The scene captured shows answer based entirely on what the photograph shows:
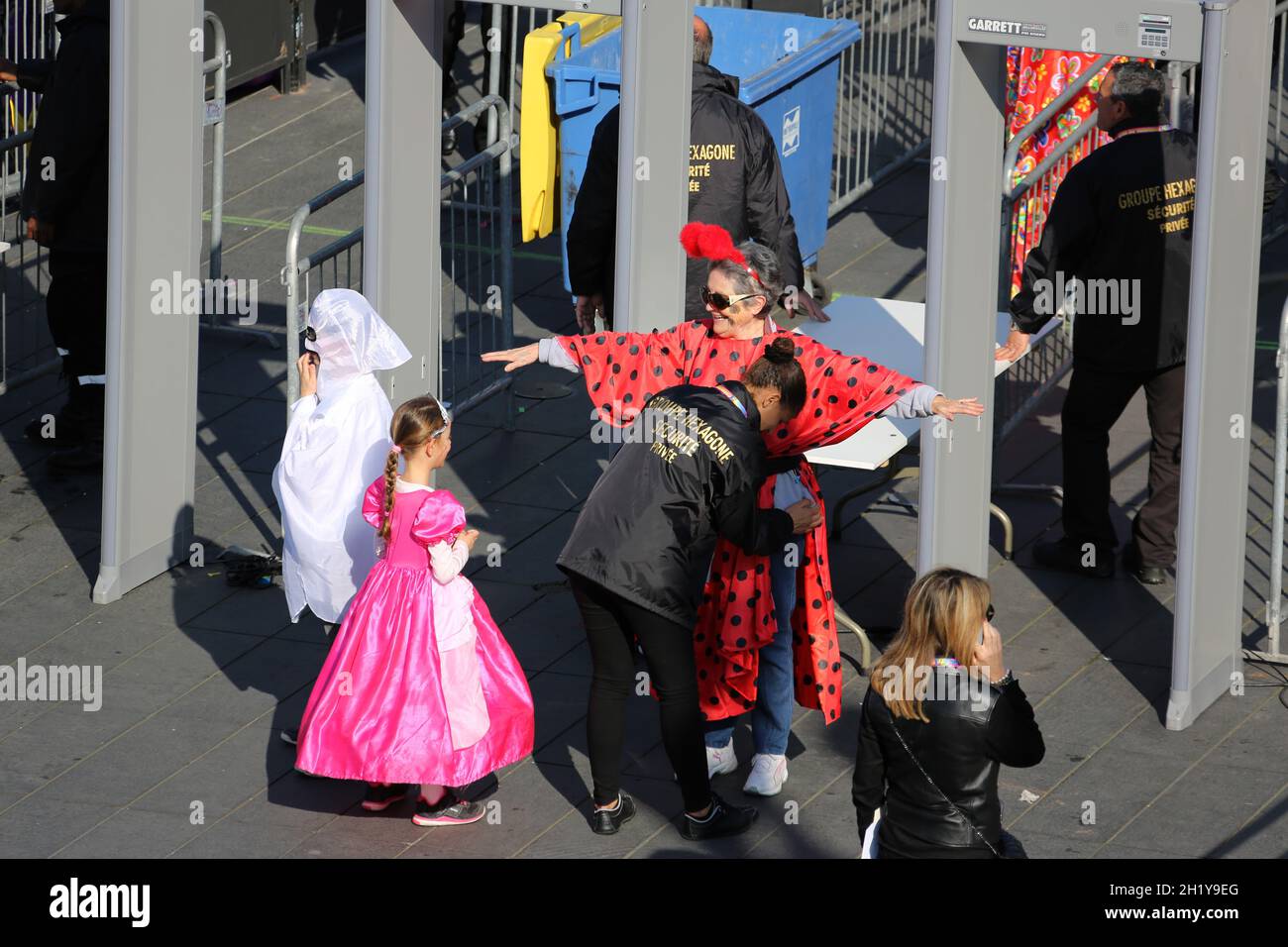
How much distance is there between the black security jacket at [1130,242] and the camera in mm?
8297

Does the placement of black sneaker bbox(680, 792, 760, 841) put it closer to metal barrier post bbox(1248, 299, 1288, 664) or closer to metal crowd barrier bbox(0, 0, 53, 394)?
metal barrier post bbox(1248, 299, 1288, 664)

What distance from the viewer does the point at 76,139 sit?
9.55m

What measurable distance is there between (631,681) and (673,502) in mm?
638

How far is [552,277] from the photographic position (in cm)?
1227

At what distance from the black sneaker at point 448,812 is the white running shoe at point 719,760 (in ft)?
2.59

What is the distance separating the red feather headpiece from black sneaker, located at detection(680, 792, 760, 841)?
1736 millimetres

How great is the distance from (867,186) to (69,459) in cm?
569

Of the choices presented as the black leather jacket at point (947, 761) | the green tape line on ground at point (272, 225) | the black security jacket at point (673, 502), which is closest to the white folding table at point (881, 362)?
the black security jacket at point (673, 502)

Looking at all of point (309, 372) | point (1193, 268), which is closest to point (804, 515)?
point (1193, 268)

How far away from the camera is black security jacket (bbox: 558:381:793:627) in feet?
20.8
